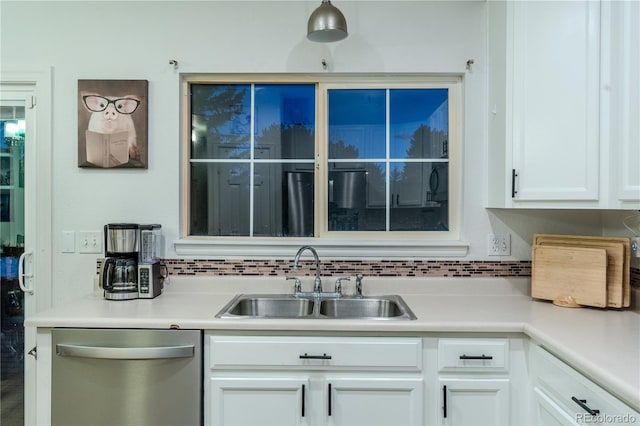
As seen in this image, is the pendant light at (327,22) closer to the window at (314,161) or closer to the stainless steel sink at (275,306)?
the window at (314,161)

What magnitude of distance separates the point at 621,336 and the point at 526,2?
56.7 inches

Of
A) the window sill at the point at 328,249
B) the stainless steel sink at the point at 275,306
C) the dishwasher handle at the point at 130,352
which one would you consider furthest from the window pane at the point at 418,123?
the dishwasher handle at the point at 130,352

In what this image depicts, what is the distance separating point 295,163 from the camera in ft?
7.11

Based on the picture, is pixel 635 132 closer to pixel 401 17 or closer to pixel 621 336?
pixel 621 336

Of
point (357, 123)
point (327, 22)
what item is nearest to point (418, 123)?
point (357, 123)

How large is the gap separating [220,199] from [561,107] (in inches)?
68.6

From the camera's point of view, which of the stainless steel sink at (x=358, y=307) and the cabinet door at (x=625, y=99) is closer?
the cabinet door at (x=625, y=99)

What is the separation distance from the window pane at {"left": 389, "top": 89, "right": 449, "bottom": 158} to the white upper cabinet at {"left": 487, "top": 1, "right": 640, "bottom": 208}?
38 cm

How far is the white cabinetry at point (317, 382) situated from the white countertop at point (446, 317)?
2.6 inches

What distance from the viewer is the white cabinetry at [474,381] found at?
1520 mm

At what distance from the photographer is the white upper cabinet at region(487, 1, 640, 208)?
1598mm

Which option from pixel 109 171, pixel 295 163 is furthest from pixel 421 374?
pixel 109 171

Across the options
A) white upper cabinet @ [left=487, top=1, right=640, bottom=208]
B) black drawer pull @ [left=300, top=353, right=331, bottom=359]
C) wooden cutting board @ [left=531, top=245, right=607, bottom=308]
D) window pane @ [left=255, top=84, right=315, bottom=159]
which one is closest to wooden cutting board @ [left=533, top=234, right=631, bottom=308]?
wooden cutting board @ [left=531, top=245, right=607, bottom=308]

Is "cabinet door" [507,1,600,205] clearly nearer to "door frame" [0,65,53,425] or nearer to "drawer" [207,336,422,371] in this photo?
"drawer" [207,336,422,371]
